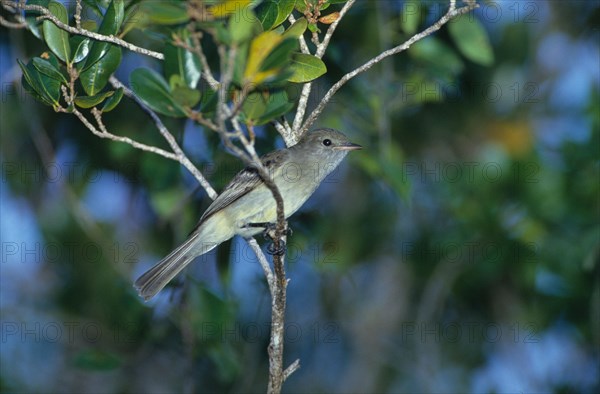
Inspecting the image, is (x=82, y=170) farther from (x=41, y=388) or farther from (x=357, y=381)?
(x=357, y=381)

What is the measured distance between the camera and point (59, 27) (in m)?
4.14

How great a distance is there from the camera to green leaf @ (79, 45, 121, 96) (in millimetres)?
4191

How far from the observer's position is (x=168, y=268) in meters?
5.56

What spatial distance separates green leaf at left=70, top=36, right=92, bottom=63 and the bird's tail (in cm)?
171

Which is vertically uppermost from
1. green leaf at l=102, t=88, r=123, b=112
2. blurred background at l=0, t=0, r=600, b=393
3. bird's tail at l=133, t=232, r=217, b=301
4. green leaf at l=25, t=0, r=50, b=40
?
green leaf at l=25, t=0, r=50, b=40

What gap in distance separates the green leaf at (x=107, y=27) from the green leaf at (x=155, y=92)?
60 cm

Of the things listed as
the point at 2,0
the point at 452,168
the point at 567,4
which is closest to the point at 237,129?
the point at 2,0

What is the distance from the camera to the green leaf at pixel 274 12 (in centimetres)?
416

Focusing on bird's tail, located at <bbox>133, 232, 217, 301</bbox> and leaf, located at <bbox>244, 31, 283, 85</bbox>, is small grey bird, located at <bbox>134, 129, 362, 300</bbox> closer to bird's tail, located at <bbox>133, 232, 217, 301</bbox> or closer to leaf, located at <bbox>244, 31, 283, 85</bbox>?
bird's tail, located at <bbox>133, 232, 217, 301</bbox>

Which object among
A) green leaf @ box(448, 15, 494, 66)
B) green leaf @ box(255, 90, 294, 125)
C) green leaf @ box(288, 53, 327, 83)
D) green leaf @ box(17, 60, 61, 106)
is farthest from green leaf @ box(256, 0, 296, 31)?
green leaf @ box(448, 15, 494, 66)

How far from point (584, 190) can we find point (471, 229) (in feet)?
3.15

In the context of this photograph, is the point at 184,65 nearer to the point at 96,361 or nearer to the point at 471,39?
the point at 471,39

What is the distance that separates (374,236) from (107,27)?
4370mm

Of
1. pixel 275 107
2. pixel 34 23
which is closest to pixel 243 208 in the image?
pixel 34 23
